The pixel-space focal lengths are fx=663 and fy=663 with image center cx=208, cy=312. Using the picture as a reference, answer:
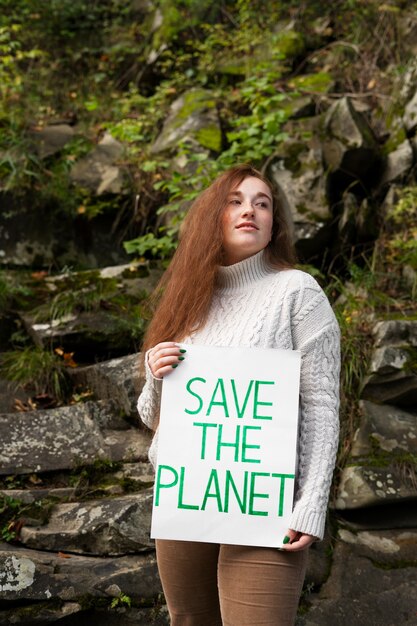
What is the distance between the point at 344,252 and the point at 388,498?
2188mm

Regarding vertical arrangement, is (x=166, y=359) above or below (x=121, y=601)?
above

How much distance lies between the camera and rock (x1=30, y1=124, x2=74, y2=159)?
6137 mm

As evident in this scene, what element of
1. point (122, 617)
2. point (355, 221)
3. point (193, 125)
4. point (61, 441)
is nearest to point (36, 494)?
point (61, 441)

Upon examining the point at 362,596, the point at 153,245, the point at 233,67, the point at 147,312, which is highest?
the point at 233,67

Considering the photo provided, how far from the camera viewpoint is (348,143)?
520cm

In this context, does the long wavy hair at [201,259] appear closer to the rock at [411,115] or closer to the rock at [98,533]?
the rock at [98,533]

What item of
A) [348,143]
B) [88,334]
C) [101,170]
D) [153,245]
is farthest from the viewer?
[101,170]

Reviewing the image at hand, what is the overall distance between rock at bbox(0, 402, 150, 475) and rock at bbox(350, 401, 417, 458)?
1202 mm

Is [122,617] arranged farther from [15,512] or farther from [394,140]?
[394,140]

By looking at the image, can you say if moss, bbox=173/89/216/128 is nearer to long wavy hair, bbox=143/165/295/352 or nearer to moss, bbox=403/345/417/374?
moss, bbox=403/345/417/374

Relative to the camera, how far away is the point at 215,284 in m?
2.32

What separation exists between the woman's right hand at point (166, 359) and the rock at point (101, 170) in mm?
3969

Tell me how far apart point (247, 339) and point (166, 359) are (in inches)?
10.4

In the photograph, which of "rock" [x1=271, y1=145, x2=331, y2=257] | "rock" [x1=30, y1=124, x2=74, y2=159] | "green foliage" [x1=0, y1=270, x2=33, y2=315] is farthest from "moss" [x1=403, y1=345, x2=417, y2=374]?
"rock" [x1=30, y1=124, x2=74, y2=159]
